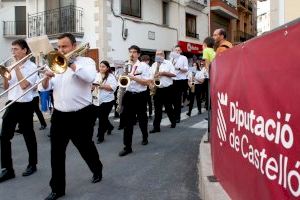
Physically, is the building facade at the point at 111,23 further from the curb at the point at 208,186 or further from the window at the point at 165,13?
the curb at the point at 208,186

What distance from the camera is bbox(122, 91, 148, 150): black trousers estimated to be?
7555 mm

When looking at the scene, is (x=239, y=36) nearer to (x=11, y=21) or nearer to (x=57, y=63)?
(x=11, y=21)

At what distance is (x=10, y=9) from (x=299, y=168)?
33.7 m

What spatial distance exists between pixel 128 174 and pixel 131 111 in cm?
160

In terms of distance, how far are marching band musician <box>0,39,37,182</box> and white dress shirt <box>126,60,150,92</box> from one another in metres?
2.02

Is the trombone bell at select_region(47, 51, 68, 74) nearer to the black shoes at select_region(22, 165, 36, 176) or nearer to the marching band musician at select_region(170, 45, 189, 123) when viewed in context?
the black shoes at select_region(22, 165, 36, 176)

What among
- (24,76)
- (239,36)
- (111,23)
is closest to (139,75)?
(24,76)

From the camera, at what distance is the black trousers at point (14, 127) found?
6180 millimetres

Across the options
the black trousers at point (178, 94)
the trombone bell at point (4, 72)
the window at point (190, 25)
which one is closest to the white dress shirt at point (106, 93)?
the black trousers at point (178, 94)

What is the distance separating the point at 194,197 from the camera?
204 inches

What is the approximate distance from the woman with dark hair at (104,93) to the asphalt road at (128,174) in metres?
0.36

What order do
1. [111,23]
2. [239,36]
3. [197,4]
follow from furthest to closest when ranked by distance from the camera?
[239,36] < [197,4] < [111,23]

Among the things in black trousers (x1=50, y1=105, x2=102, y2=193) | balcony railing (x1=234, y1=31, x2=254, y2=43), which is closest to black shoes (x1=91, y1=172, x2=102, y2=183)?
black trousers (x1=50, y1=105, x2=102, y2=193)

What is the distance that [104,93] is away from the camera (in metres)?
9.44
